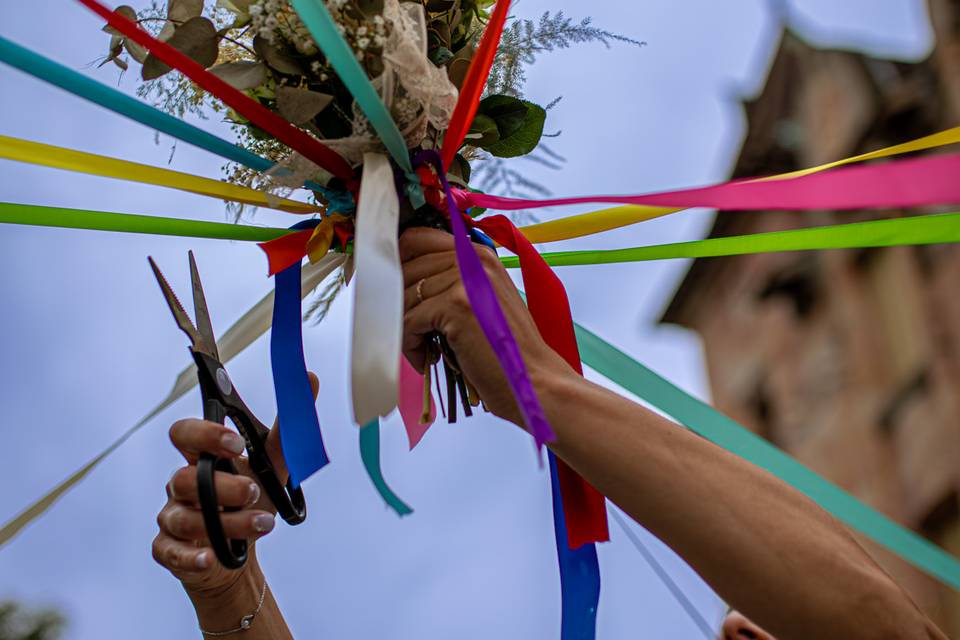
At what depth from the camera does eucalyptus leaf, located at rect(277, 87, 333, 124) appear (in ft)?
7.09

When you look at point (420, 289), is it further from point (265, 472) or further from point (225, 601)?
point (225, 601)

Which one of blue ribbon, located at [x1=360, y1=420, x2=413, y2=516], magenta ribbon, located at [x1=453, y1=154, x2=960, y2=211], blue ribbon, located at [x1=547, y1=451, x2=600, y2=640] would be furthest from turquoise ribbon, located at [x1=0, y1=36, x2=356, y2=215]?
blue ribbon, located at [x1=547, y1=451, x2=600, y2=640]

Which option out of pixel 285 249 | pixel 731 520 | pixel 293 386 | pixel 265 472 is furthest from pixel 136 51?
pixel 731 520

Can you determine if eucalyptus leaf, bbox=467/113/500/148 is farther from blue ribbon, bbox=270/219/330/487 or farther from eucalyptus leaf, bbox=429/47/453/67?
blue ribbon, bbox=270/219/330/487

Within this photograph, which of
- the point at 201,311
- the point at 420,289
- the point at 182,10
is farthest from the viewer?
the point at 182,10

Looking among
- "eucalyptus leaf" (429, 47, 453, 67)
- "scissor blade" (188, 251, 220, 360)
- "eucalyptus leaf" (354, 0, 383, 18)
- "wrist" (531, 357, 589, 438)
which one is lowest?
"wrist" (531, 357, 589, 438)

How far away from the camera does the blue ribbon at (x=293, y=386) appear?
2078 millimetres

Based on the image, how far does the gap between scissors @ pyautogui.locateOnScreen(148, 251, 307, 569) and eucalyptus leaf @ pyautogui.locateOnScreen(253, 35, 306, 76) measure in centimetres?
37

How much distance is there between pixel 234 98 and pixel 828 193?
1006mm

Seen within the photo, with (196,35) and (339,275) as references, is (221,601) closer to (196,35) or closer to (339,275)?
(339,275)

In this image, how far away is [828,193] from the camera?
6.37ft

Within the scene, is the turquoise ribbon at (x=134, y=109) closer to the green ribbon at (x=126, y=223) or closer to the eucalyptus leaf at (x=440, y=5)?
the green ribbon at (x=126, y=223)

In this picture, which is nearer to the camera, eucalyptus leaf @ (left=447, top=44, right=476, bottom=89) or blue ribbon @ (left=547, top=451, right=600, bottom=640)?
blue ribbon @ (left=547, top=451, right=600, bottom=640)

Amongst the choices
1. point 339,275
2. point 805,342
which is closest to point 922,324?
point 805,342
